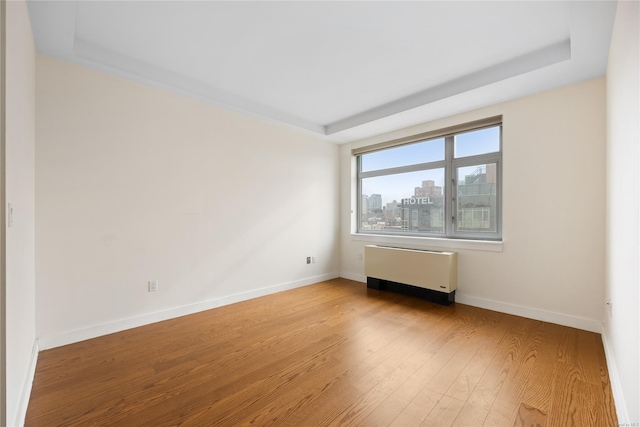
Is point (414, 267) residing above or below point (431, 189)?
below

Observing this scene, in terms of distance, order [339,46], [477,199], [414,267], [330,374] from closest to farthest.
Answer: [330,374] < [339,46] < [477,199] < [414,267]

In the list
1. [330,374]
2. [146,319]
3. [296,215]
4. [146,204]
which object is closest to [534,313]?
[330,374]

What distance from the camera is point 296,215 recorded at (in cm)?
439

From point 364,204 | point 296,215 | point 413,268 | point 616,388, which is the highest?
point 364,204

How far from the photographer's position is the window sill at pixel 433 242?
11.0 feet

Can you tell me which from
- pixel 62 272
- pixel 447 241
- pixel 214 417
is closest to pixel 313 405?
pixel 214 417

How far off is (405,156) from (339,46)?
7.78 ft

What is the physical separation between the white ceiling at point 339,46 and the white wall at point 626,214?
0.48 meters

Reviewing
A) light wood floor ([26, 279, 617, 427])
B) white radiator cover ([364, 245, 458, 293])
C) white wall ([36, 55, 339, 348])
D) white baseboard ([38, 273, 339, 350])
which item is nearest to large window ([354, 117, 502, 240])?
white radiator cover ([364, 245, 458, 293])

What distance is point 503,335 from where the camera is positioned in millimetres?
2600

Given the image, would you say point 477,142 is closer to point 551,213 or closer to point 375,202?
point 551,213

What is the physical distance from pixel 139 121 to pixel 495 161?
4049 mm

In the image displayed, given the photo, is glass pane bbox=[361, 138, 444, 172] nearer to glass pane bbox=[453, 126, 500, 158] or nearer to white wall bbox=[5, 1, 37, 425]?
glass pane bbox=[453, 126, 500, 158]

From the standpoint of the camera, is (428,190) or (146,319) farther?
(428,190)
